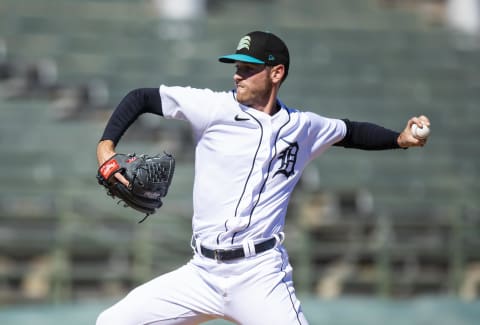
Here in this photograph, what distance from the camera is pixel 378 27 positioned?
46.9 ft

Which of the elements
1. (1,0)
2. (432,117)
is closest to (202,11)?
(1,0)

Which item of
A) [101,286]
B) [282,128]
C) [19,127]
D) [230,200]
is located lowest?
[101,286]

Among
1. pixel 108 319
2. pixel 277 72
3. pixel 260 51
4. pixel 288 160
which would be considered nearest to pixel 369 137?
pixel 288 160

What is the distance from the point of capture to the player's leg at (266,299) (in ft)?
11.9

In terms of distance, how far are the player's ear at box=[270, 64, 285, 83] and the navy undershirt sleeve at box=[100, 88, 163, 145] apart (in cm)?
51

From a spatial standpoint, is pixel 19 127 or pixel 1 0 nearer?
pixel 19 127

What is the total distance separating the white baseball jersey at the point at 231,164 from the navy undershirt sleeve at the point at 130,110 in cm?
4

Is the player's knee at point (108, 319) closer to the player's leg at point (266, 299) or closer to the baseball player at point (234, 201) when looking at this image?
the baseball player at point (234, 201)

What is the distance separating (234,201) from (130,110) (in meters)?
0.59

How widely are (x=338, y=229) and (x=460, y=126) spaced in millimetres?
3439

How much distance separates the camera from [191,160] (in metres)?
10.7

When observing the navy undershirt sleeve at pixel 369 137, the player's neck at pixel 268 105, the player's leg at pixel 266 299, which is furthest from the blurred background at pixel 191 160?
the player's neck at pixel 268 105

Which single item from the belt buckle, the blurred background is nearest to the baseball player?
the belt buckle

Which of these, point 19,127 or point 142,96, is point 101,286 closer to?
point 19,127
